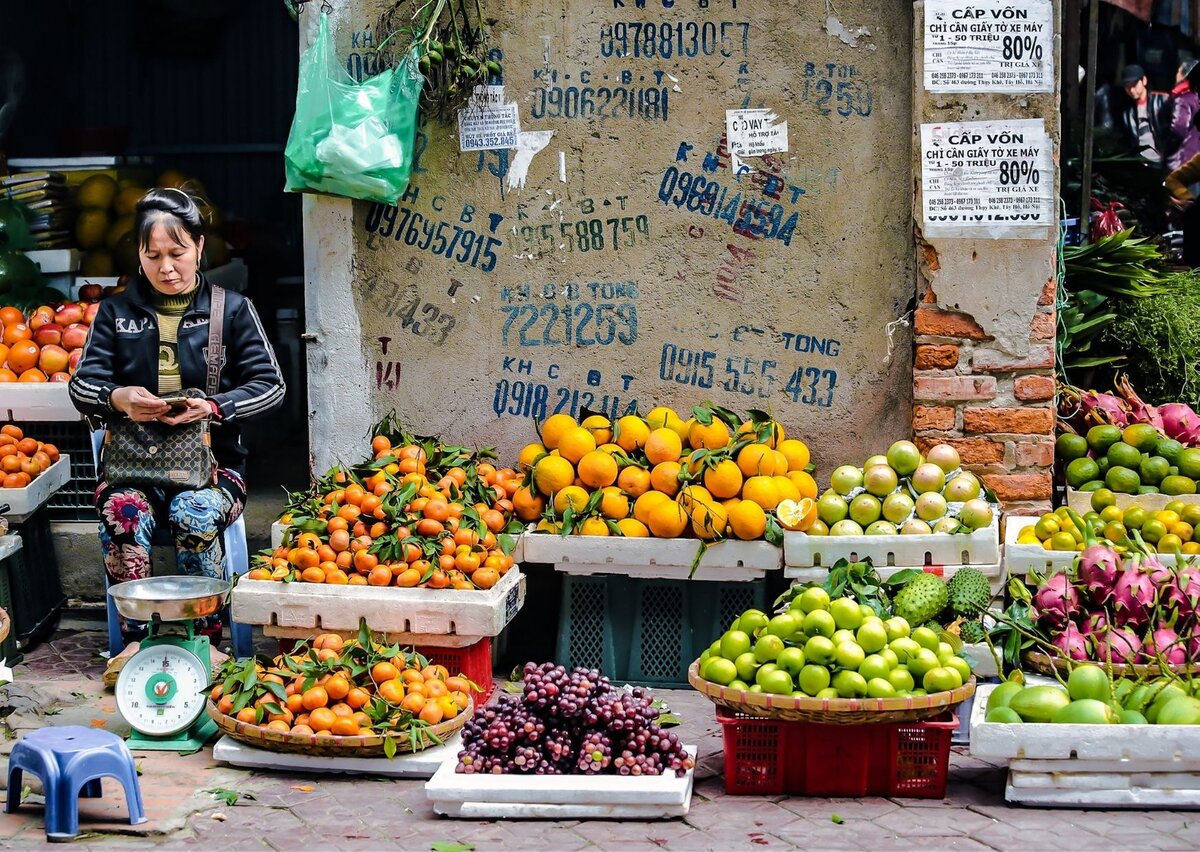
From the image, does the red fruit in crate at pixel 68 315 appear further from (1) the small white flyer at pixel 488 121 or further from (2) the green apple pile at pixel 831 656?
(2) the green apple pile at pixel 831 656

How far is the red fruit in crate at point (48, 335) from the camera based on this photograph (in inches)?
292

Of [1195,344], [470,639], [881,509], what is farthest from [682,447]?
[1195,344]

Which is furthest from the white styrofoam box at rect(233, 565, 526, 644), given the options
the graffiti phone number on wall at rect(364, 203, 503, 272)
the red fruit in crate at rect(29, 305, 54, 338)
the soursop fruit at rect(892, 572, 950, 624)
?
the red fruit in crate at rect(29, 305, 54, 338)

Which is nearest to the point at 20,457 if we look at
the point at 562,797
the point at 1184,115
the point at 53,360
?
the point at 53,360

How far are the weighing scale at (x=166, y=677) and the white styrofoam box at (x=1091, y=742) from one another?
2.77 m

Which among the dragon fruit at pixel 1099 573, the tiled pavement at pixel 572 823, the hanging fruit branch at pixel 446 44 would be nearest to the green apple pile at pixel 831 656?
the tiled pavement at pixel 572 823

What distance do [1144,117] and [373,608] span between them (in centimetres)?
548

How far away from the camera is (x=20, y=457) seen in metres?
6.99

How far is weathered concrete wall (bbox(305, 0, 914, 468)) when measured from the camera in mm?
6633

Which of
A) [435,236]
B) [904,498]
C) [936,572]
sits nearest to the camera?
[936,572]

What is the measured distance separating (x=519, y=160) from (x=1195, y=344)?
3437mm

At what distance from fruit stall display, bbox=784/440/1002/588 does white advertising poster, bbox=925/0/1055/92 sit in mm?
1595

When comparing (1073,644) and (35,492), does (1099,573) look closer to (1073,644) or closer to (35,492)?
(1073,644)

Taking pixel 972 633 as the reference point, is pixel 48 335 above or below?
above
